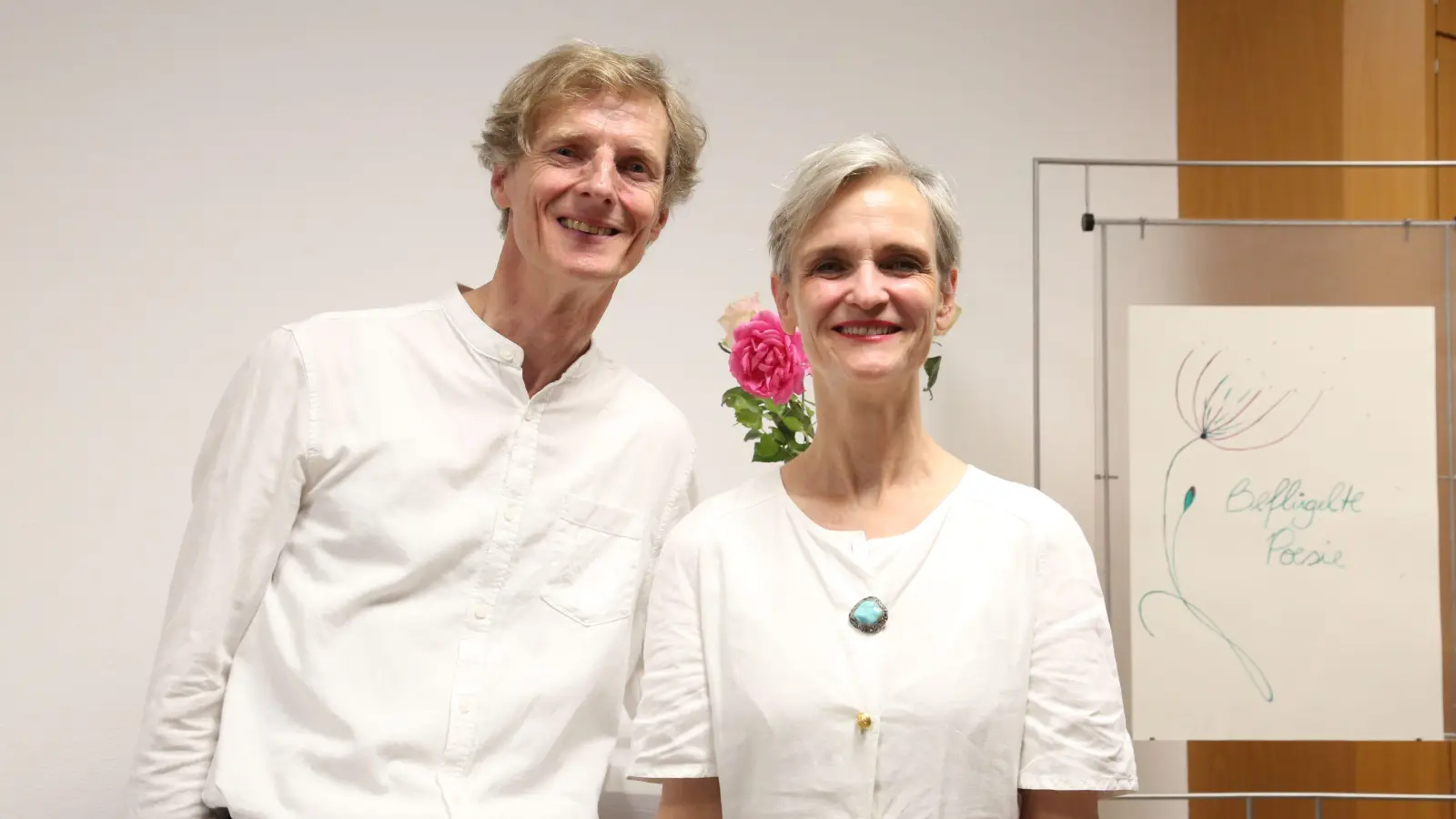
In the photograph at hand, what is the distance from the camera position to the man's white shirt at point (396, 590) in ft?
5.45

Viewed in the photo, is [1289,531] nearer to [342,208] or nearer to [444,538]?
[444,538]

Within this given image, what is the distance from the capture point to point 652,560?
6.34 feet

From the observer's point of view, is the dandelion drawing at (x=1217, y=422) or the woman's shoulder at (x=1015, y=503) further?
the dandelion drawing at (x=1217, y=422)

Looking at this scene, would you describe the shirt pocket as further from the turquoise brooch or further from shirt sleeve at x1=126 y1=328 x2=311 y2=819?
the turquoise brooch

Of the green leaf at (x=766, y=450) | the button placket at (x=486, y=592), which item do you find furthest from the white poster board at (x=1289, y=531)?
the button placket at (x=486, y=592)

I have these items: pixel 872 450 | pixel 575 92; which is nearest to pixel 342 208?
pixel 575 92

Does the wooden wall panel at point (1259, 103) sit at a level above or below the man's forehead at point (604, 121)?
above

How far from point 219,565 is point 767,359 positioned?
3.00 feet

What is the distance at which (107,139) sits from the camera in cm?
264

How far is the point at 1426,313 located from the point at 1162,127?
0.89m

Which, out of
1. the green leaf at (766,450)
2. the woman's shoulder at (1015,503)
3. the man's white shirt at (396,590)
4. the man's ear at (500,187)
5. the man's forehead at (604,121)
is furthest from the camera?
the green leaf at (766,450)

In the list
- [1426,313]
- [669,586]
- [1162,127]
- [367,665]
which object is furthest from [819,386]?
[1162,127]

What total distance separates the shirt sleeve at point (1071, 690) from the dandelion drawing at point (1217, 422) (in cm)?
100

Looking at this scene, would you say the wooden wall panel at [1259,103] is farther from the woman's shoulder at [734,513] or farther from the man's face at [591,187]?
the woman's shoulder at [734,513]
